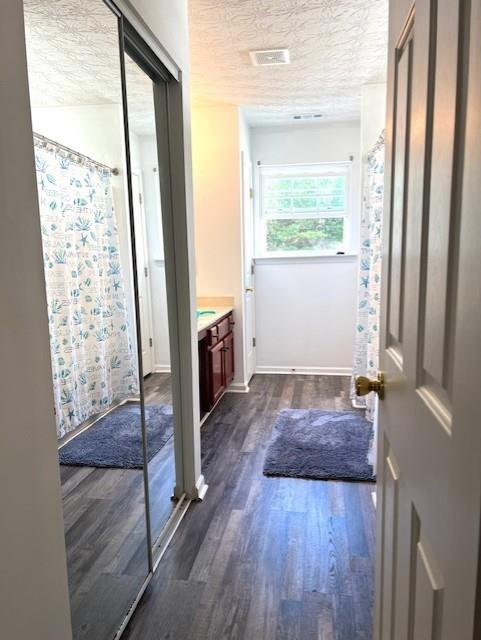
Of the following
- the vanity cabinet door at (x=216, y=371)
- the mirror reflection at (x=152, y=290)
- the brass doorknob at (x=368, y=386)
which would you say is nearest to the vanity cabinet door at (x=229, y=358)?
the vanity cabinet door at (x=216, y=371)

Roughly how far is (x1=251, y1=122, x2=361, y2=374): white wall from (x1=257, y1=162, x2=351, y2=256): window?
0.10 metres

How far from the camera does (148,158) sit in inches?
78.4

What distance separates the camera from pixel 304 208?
4.70 meters

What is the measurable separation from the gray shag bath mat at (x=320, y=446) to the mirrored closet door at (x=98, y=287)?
42.0 inches

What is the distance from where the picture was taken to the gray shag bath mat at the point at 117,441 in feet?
4.64

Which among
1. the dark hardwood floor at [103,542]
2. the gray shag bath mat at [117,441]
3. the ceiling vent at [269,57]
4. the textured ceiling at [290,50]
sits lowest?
the dark hardwood floor at [103,542]

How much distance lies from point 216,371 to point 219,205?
155cm

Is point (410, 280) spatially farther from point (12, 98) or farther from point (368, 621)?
point (368, 621)

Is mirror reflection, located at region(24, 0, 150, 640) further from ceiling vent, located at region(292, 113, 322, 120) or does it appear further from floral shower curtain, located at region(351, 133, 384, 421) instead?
ceiling vent, located at region(292, 113, 322, 120)

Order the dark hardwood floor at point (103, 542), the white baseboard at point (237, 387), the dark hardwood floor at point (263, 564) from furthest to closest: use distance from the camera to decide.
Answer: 1. the white baseboard at point (237, 387)
2. the dark hardwood floor at point (263, 564)
3. the dark hardwood floor at point (103, 542)

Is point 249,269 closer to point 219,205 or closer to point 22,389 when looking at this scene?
point 219,205

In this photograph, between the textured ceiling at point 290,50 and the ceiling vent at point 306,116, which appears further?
the ceiling vent at point 306,116

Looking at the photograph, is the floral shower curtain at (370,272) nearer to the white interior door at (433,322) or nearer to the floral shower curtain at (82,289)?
the floral shower curtain at (82,289)

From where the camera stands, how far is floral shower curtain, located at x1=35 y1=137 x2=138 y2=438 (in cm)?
128
